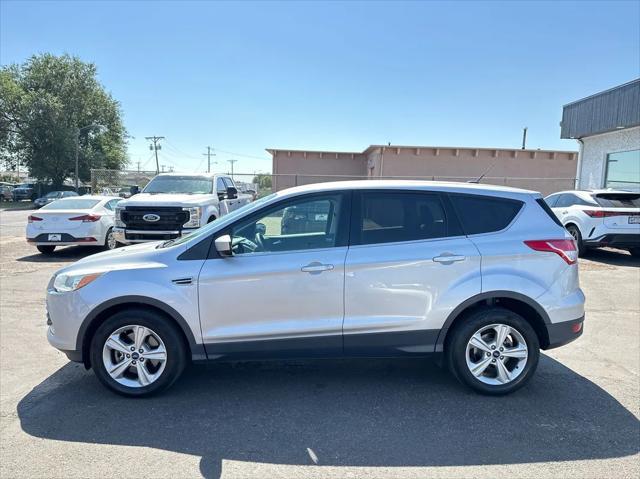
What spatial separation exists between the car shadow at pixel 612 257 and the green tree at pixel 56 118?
140ft

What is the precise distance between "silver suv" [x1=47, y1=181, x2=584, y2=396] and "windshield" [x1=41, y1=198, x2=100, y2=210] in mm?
8115

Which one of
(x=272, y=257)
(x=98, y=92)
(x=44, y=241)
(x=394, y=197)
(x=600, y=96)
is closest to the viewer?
(x=272, y=257)

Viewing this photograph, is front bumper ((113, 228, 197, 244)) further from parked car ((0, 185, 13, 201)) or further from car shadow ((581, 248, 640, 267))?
parked car ((0, 185, 13, 201))

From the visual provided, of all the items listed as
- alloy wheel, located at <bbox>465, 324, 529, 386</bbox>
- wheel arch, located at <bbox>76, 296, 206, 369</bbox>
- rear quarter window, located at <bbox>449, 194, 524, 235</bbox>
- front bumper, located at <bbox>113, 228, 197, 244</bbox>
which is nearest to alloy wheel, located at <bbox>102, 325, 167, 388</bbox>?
wheel arch, located at <bbox>76, 296, 206, 369</bbox>

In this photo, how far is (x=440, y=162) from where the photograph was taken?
26.9 meters

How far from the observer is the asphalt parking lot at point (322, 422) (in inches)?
113

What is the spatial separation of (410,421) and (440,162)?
2504cm

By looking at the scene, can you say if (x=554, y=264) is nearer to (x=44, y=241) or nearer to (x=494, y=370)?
(x=494, y=370)

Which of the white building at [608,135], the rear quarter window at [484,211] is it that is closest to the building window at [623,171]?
the white building at [608,135]

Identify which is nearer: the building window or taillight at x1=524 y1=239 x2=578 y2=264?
taillight at x1=524 y1=239 x2=578 y2=264

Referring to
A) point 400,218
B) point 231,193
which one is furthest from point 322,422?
point 231,193

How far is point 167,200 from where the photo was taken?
30.3 ft

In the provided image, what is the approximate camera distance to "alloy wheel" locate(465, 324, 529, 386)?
375cm

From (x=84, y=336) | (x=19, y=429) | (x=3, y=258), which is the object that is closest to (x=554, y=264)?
(x=84, y=336)
